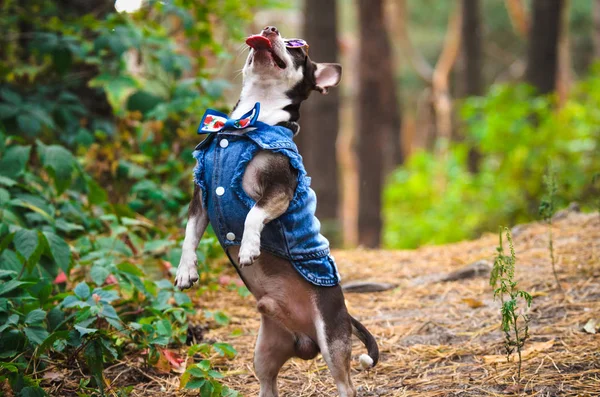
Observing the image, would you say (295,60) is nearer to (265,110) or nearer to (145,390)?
(265,110)

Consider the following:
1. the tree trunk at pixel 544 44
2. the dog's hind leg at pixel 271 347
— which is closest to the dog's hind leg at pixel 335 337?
the dog's hind leg at pixel 271 347

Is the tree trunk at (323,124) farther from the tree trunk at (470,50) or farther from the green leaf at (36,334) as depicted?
the green leaf at (36,334)

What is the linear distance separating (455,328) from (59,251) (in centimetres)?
241

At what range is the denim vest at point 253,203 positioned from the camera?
10.0 ft

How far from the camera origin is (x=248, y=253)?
9.33 ft

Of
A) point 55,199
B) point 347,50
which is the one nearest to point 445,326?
point 55,199

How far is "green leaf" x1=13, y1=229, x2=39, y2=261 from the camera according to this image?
3.78 meters

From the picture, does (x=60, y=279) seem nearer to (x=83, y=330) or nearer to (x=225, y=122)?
(x=83, y=330)

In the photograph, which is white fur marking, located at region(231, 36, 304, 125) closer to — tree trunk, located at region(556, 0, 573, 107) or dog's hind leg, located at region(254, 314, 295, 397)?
dog's hind leg, located at region(254, 314, 295, 397)

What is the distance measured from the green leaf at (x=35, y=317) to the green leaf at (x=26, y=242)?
0.49m

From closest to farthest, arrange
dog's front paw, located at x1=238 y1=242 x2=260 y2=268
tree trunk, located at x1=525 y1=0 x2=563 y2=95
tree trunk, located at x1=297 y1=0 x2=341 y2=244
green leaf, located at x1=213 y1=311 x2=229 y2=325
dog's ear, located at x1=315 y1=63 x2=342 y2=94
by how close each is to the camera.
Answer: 1. dog's front paw, located at x1=238 y1=242 x2=260 y2=268
2. dog's ear, located at x1=315 y1=63 x2=342 y2=94
3. green leaf, located at x1=213 y1=311 x2=229 y2=325
4. tree trunk, located at x1=297 y1=0 x2=341 y2=244
5. tree trunk, located at x1=525 y1=0 x2=563 y2=95

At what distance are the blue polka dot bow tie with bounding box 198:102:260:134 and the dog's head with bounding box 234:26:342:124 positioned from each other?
86 mm

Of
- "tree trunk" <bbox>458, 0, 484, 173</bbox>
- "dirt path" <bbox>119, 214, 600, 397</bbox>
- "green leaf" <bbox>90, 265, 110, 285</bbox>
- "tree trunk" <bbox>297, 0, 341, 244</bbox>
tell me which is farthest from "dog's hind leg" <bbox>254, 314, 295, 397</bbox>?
"tree trunk" <bbox>458, 0, 484, 173</bbox>

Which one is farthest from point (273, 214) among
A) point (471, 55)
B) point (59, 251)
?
point (471, 55)
